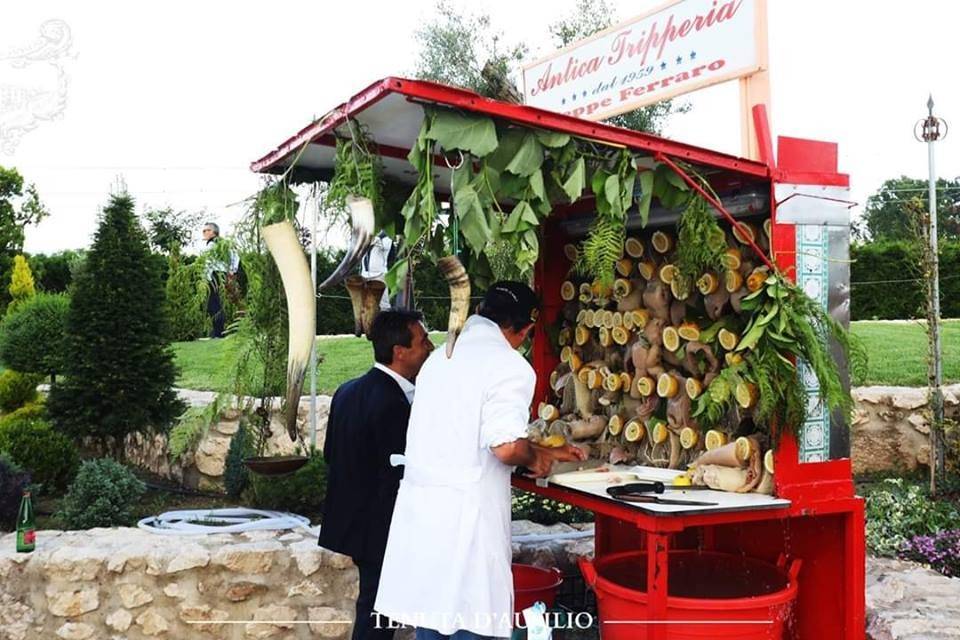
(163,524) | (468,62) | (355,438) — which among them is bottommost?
(163,524)

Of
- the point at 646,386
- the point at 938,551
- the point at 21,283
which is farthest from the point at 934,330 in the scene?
the point at 21,283

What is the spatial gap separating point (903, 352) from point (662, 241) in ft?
27.4

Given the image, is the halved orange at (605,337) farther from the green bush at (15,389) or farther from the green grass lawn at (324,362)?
the green bush at (15,389)

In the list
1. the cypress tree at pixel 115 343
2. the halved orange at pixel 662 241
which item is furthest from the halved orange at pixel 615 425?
the cypress tree at pixel 115 343

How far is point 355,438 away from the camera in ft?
12.7

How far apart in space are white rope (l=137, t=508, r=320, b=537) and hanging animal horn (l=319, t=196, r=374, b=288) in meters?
2.65

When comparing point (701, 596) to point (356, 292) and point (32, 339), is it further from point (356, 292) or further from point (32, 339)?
point (32, 339)

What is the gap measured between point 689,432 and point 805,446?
697 mm

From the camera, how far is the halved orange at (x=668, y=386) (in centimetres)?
424

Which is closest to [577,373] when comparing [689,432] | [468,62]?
[689,432]

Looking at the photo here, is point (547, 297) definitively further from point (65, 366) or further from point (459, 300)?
point (65, 366)

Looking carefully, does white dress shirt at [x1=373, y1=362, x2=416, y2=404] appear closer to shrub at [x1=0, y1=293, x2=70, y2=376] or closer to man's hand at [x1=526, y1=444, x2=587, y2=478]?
man's hand at [x1=526, y1=444, x2=587, y2=478]

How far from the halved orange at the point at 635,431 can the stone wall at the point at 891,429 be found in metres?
4.69

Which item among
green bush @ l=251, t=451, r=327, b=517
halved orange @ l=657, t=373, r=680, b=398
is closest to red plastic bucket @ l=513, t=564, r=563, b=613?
halved orange @ l=657, t=373, r=680, b=398
